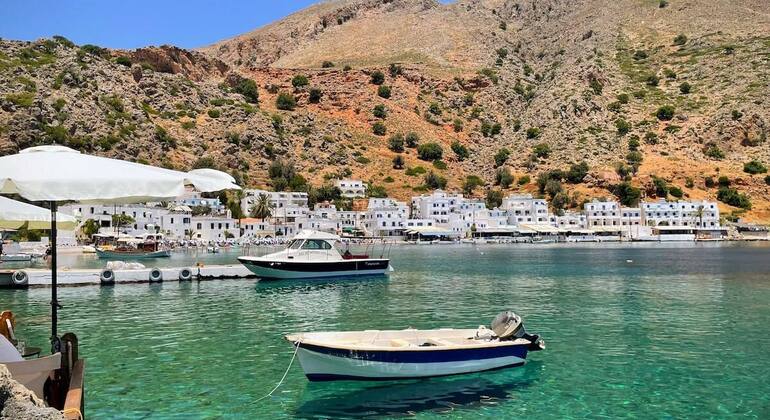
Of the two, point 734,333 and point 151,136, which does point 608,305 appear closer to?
point 734,333

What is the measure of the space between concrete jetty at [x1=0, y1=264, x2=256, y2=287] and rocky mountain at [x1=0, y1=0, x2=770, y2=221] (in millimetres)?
64423

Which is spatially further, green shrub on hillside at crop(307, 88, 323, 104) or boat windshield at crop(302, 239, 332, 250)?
green shrub on hillside at crop(307, 88, 323, 104)

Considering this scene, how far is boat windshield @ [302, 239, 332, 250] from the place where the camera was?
39.8 m

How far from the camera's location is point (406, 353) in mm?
13305

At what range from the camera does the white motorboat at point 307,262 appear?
1515 inches

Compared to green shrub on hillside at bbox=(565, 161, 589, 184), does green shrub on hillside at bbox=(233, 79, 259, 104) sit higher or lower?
higher

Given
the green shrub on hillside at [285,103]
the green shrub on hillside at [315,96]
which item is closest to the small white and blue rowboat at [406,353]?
the green shrub on hillside at [285,103]

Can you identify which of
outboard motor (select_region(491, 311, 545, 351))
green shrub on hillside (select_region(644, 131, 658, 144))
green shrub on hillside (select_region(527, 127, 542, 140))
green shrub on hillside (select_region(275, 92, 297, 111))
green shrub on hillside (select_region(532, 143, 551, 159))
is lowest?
outboard motor (select_region(491, 311, 545, 351))

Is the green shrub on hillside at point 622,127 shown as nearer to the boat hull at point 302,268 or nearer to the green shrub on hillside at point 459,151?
the green shrub on hillside at point 459,151

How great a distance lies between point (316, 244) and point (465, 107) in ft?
403

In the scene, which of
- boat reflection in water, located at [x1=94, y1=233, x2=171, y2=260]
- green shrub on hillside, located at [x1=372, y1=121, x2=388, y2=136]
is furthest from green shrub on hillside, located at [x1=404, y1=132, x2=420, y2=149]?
boat reflection in water, located at [x1=94, y1=233, x2=171, y2=260]

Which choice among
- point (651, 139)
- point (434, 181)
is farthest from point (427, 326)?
point (651, 139)

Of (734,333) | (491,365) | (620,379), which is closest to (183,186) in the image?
(491,365)

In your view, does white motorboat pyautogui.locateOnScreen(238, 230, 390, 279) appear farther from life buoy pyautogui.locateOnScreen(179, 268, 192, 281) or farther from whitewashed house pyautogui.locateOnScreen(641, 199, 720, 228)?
whitewashed house pyautogui.locateOnScreen(641, 199, 720, 228)
